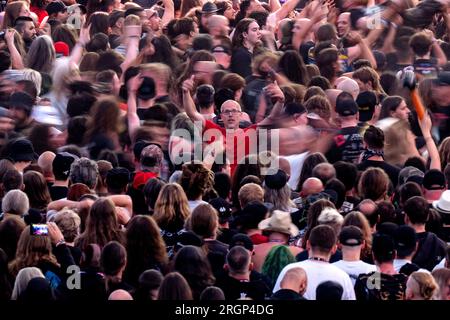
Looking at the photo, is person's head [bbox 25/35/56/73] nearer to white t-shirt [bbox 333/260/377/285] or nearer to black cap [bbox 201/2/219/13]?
black cap [bbox 201/2/219/13]

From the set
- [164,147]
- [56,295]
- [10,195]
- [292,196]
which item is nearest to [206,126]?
[164,147]

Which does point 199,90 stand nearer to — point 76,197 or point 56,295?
point 76,197

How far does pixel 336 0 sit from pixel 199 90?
4220 millimetres

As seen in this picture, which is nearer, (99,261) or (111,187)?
(99,261)

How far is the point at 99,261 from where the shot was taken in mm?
10445

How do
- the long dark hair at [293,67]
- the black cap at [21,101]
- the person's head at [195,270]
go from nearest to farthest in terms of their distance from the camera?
1. the person's head at [195,270]
2. the black cap at [21,101]
3. the long dark hair at [293,67]

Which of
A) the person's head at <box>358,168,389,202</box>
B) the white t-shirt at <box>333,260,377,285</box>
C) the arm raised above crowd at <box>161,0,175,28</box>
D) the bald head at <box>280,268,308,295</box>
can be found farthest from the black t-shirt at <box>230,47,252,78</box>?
the bald head at <box>280,268,308,295</box>

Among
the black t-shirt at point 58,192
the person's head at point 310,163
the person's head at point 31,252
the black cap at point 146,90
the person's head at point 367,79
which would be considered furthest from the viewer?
the person's head at point 367,79

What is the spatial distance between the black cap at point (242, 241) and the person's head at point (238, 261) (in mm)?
290

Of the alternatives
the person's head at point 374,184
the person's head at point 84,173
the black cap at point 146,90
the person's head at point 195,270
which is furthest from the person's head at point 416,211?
the black cap at point 146,90

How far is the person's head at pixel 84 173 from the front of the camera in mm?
12109

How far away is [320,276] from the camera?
10102 mm

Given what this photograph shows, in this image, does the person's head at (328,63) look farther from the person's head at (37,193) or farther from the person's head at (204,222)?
the person's head at (204,222)
